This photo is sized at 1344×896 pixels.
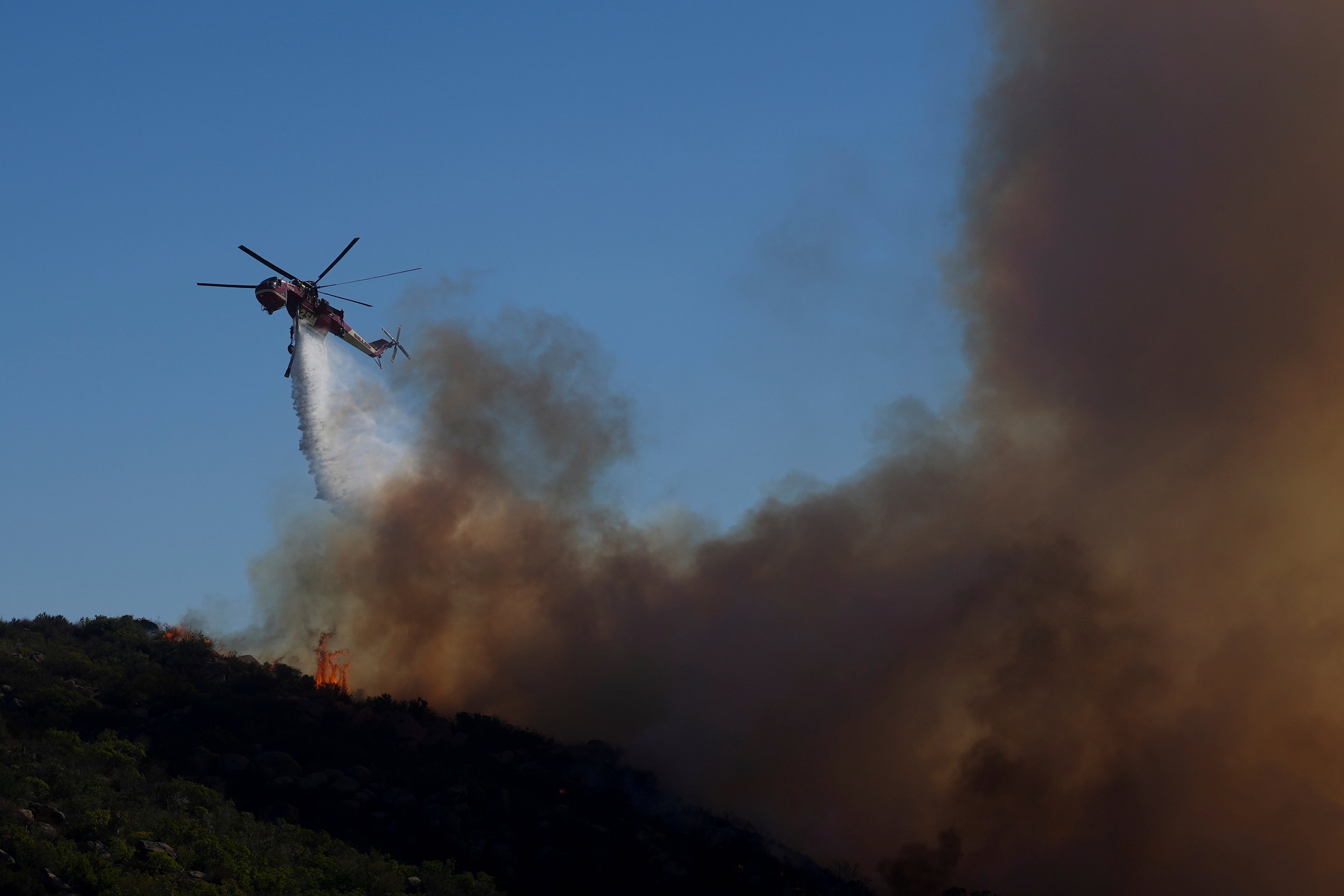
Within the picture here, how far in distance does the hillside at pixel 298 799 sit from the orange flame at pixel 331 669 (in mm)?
2361

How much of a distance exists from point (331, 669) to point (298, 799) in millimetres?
25607

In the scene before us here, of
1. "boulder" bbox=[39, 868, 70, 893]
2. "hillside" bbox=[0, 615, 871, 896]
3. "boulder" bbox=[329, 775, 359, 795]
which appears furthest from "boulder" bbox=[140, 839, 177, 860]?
"boulder" bbox=[329, 775, 359, 795]

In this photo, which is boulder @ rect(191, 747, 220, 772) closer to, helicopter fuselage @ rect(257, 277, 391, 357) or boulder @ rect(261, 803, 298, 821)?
boulder @ rect(261, 803, 298, 821)

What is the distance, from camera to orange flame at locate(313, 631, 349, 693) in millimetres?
76688

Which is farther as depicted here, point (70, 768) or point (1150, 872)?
point (1150, 872)

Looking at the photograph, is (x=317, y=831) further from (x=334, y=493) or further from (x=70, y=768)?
(x=334, y=493)

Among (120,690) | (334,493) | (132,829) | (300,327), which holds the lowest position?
(132,829)

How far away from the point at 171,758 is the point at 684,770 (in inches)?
1071

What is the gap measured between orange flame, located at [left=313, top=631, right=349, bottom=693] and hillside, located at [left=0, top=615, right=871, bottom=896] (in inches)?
92.9

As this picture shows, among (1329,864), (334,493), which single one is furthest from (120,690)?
(1329,864)

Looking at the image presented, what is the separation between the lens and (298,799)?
54.3 m

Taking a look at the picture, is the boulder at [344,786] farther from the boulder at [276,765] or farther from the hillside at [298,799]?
the boulder at [276,765]

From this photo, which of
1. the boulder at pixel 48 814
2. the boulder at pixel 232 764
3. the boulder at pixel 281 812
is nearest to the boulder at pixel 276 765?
the boulder at pixel 232 764

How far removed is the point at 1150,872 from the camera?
63.3 m
